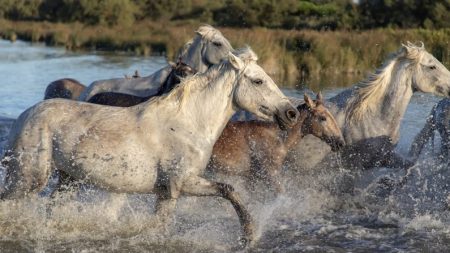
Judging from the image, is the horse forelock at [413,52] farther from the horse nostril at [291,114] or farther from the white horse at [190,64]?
the horse nostril at [291,114]

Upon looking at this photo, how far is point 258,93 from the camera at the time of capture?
5617mm

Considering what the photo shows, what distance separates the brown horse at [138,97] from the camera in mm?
7121

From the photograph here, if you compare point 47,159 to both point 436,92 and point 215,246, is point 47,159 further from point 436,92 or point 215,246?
point 436,92

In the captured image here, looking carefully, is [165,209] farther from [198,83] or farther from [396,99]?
[396,99]

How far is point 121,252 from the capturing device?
19.5ft

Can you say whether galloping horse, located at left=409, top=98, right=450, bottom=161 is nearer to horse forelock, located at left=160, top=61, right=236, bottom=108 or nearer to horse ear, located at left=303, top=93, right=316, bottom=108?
horse ear, located at left=303, top=93, right=316, bottom=108

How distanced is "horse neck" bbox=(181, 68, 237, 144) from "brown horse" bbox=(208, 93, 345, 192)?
1124mm

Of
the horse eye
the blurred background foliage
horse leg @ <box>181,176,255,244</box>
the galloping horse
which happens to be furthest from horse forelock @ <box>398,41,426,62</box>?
the blurred background foliage

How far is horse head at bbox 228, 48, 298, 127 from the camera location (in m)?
5.61

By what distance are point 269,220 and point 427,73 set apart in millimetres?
2209

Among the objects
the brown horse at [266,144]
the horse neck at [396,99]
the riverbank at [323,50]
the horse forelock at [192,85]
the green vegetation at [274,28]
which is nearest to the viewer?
the horse forelock at [192,85]

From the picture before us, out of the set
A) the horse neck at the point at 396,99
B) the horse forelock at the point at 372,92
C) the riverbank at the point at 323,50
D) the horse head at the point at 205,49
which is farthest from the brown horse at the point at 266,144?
the riverbank at the point at 323,50

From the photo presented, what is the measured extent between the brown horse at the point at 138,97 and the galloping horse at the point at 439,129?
2.37 meters

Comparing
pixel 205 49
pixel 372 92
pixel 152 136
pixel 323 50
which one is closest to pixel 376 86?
pixel 372 92
